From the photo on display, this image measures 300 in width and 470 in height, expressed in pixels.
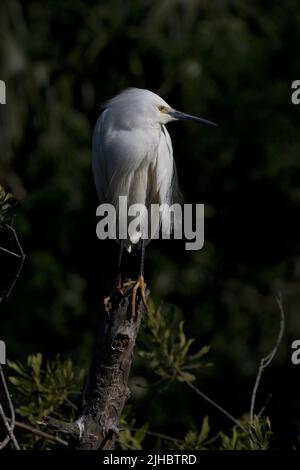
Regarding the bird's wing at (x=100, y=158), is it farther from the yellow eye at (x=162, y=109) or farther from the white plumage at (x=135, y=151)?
the yellow eye at (x=162, y=109)

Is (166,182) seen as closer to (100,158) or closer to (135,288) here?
(100,158)

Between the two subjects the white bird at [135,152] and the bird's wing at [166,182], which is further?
the bird's wing at [166,182]

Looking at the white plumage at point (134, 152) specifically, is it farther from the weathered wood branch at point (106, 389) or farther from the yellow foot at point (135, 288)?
the weathered wood branch at point (106, 389)

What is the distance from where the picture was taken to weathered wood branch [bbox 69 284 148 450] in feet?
8.01

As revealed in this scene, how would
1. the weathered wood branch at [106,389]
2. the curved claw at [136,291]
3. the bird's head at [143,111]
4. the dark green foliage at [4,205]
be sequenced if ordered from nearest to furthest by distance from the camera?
the dark green foliage at [4,205], the weathered wood branch at [106,389], the curved claw at [136,291], the bird's head at [143,111]

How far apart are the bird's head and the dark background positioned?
3077 millimetres

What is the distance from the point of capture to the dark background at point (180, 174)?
6.38 meters

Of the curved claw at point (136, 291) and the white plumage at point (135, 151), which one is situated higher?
the white plumage at point (135, 151)

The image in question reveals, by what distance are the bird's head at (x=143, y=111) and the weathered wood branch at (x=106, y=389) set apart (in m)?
0.88

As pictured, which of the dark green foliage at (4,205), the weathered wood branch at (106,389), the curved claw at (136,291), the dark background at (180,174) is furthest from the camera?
the dark background at (180,174)

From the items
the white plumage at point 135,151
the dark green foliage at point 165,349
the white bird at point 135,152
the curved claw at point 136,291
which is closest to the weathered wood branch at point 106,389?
the curved claw at point 136,291

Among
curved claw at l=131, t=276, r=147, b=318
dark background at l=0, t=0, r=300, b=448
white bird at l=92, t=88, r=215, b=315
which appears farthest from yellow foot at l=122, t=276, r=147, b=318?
dark background at l=0, t=0, r=300, b=448

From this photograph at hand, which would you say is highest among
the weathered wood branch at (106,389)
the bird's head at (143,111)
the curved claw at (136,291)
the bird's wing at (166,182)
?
the bird's head at (143,111)

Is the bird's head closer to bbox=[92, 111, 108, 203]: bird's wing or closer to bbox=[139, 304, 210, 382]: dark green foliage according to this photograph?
bbox=[92, 111, 108, 203]: bird's wing
